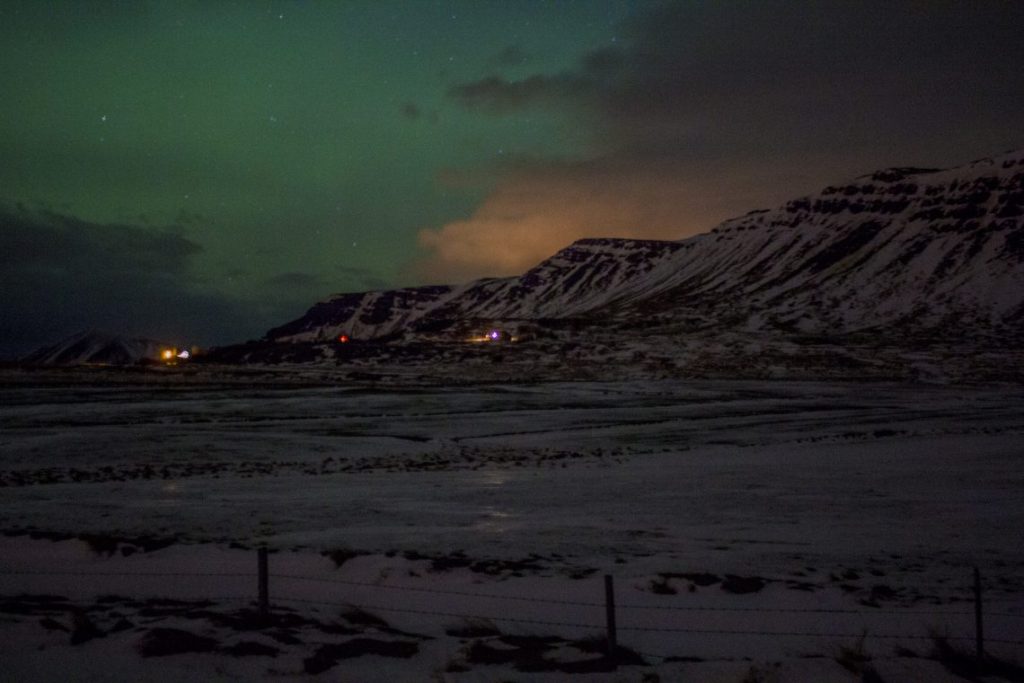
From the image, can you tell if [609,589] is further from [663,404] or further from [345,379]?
[345,379]

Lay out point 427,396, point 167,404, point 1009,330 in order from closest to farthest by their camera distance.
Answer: point 167,404 → point 427,396 → point 1009,330

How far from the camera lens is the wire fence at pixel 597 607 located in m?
11.0

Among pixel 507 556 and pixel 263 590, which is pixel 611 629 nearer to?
pixel 263 590

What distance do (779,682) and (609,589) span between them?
2.42m

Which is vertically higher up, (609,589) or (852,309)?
(852,309)

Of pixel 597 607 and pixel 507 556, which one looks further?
pixel 507 556

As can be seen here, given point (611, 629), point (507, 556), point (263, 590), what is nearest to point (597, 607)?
point (611, 629)

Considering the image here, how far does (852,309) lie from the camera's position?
179125 millimetres

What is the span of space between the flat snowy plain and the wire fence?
0.06m

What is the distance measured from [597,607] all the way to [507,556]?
3263 mm

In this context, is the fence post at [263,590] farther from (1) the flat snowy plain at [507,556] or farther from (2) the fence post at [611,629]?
(2) the fence post at [611,629]

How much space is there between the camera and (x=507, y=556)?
601 inches

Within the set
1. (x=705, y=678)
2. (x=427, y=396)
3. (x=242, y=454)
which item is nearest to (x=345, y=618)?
(x=705, y=678)

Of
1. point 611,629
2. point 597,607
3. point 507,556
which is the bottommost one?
point 597,607
